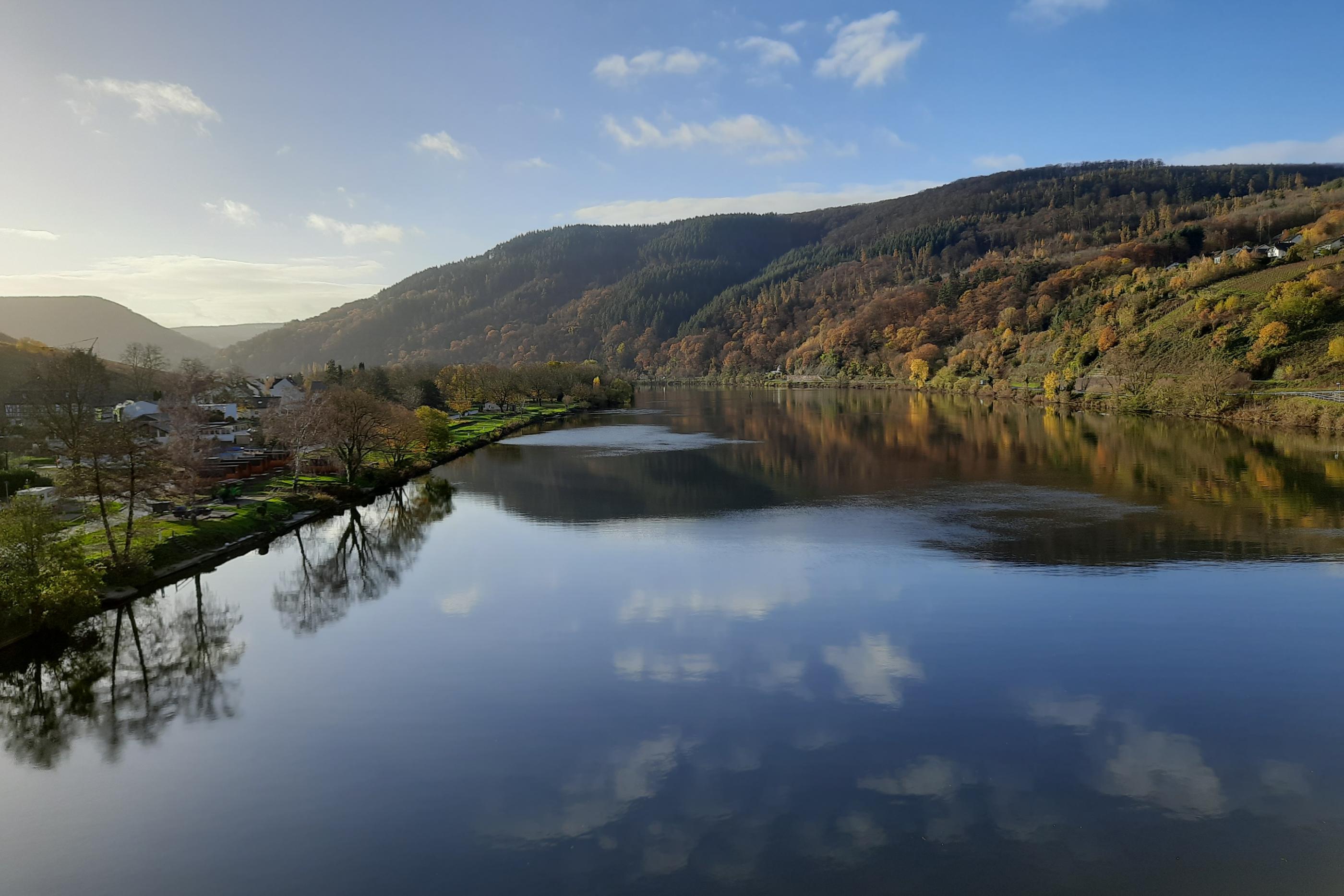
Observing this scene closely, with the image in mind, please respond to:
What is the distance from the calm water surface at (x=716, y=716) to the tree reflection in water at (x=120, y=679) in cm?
10

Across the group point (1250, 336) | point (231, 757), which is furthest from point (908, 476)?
point (1250, 336)

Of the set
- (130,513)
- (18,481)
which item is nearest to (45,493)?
(18,481)

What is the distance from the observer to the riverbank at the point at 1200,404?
181ft

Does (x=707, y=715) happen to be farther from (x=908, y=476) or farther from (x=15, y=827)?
(x=908, y=476)

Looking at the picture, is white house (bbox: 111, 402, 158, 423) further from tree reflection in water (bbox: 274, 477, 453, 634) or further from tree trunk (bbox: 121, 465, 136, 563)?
tree trunk (bbox: 121, 465, 136, 563)

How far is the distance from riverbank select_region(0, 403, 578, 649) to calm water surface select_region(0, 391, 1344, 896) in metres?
0.97

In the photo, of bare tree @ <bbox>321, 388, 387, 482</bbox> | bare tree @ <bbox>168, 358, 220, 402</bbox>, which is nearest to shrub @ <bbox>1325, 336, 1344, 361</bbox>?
bare tree @ <bbox>321, 388, 387, 482</bbox>

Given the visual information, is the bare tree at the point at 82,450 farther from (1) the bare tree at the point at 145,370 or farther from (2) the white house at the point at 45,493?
(1) the bare tree at the point at 145,370

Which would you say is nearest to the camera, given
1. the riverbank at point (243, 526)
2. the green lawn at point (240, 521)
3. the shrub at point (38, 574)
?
the shrub at point (38, 574)

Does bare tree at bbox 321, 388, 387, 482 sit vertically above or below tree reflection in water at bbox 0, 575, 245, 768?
above

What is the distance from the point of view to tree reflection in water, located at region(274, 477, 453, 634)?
22.8m

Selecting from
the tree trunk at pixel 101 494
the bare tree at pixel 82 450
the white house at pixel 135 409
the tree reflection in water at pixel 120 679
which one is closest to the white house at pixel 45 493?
the bare tree at pixel 82 450

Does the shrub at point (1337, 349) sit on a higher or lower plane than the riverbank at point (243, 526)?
higher

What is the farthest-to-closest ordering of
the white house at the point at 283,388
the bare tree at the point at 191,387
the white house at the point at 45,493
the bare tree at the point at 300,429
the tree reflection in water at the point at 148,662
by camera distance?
the white house at the point at 283,388 < the bare tree at the point at 191,387 < the bare tree at the point at 300,429 < the white house at the point at 45,493 < the tree reflection in water at the point at 148,662
